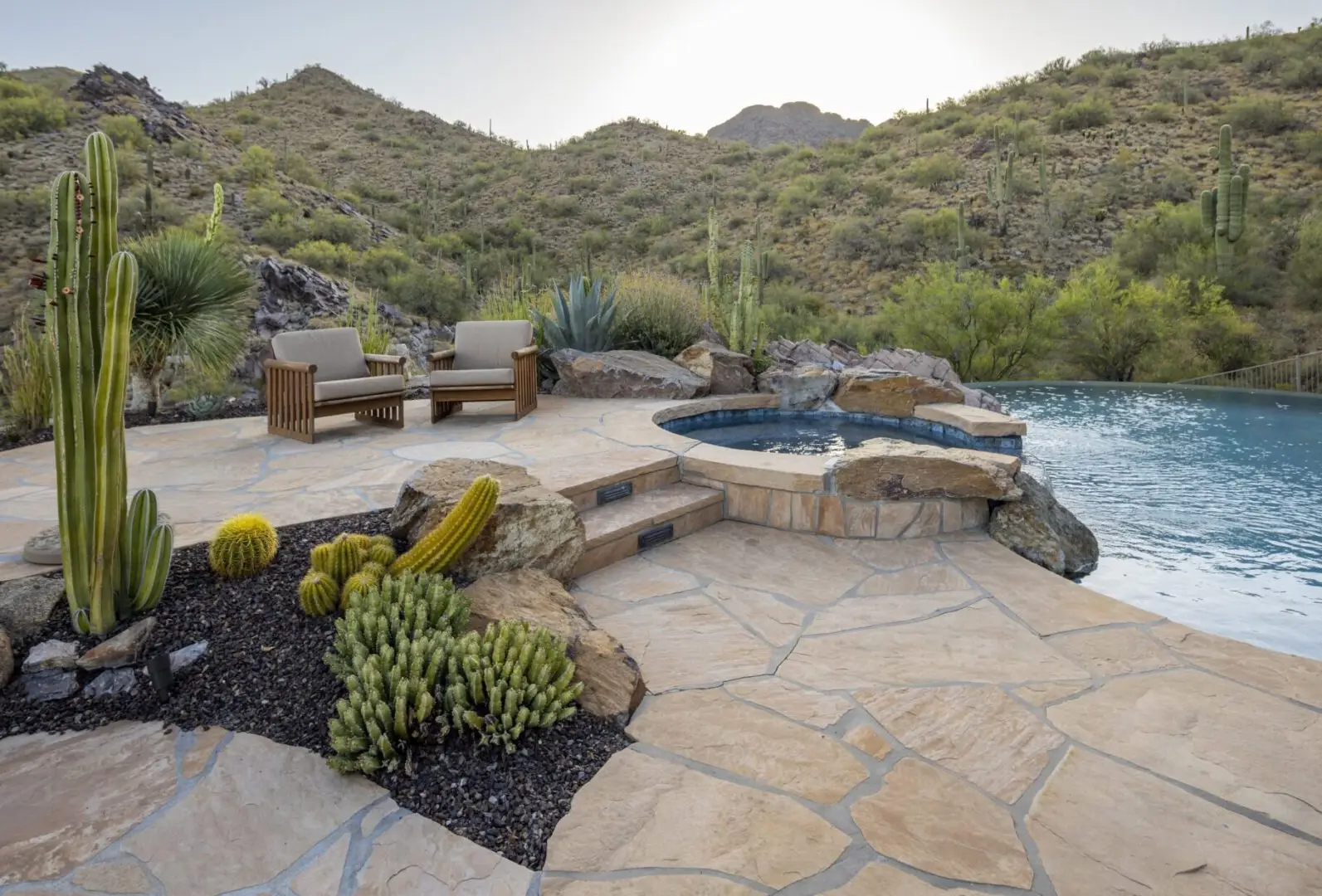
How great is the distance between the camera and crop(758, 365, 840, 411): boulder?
7863mm

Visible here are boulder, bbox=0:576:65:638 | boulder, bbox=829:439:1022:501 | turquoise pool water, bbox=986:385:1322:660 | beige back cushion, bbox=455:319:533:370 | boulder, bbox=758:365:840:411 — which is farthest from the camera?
boulder, bbox=758:365:840:411

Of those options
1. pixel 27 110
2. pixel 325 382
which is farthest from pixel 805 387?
pixel 27 110

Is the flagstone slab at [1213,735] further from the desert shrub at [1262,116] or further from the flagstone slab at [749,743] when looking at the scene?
the desert shrub at [1262,116]

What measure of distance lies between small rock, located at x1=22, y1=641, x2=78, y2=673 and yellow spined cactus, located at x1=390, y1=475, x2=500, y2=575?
1091mm

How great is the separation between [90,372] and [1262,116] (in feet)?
93.5

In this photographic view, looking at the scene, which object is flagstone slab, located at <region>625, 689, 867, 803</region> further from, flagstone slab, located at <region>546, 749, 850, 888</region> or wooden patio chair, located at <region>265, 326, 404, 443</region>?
wooden patio chair, located at <region>265, 326, 404, 443</region>

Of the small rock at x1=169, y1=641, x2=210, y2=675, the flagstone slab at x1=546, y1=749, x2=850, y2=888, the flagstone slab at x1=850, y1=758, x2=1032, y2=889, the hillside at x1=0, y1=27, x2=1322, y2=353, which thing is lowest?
the flagstone slab at x1=850, y1=758, x2=1032, y2=889

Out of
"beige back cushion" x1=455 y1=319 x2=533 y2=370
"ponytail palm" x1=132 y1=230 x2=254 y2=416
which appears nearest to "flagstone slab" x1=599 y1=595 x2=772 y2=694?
"beige back cushion" x1=455 y1=319 x2=533 y2=370

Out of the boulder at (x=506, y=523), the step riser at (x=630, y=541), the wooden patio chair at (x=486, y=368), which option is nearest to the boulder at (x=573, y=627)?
the boulder at (x=506, y=523)

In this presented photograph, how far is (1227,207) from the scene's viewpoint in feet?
45.8

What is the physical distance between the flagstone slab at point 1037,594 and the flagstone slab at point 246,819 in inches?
111

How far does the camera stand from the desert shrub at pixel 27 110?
68.0 feet

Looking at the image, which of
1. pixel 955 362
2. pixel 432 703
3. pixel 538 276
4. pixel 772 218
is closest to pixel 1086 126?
pixel 772 218

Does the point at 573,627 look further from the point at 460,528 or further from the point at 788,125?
the point at 788,125
